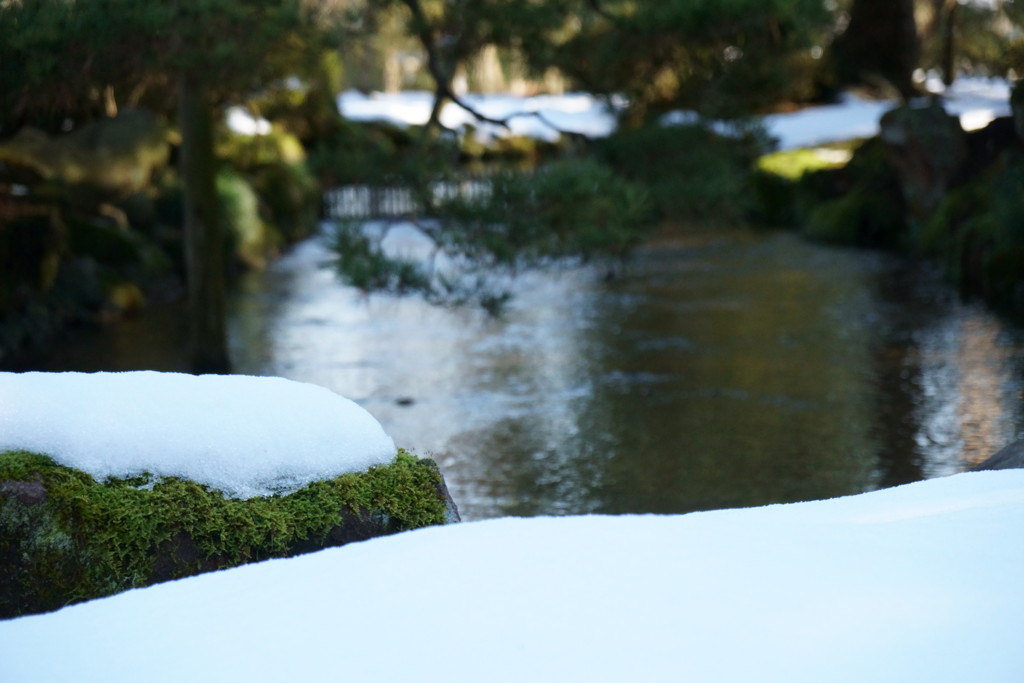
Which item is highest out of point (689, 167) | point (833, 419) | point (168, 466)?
point (689, 167)

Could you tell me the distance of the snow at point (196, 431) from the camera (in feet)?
12.6

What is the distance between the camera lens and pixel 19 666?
3080mm

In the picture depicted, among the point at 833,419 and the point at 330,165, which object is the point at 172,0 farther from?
the point at 833,419

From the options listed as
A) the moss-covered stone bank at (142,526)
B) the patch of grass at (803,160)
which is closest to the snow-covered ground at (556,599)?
the moss-covered stone bank at (142,526)

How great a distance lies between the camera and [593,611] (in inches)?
128

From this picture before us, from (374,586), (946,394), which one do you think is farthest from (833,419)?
(374,586)

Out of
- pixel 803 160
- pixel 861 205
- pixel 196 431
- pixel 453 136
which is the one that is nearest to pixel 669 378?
pixel 453 136

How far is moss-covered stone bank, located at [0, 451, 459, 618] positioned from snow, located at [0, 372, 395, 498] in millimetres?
56

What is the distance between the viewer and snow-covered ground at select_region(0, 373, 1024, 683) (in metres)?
2.98

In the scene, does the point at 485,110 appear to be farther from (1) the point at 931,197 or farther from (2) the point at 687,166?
(2) the point at 687,166

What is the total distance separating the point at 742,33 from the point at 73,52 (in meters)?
4.66

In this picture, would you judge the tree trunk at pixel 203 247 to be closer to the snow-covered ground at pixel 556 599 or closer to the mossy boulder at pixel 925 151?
the snow-covered ground at pixel 556 599

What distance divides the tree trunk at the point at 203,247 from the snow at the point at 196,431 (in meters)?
6.03

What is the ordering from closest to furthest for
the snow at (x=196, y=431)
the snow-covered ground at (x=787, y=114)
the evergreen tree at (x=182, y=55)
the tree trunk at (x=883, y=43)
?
the snow at (x=196, y=431)
the evergreen tree at (x=182, y=55)
the snow-covered ground at (x=787, y=114)
the tree trunk at (x=883, y=43)
